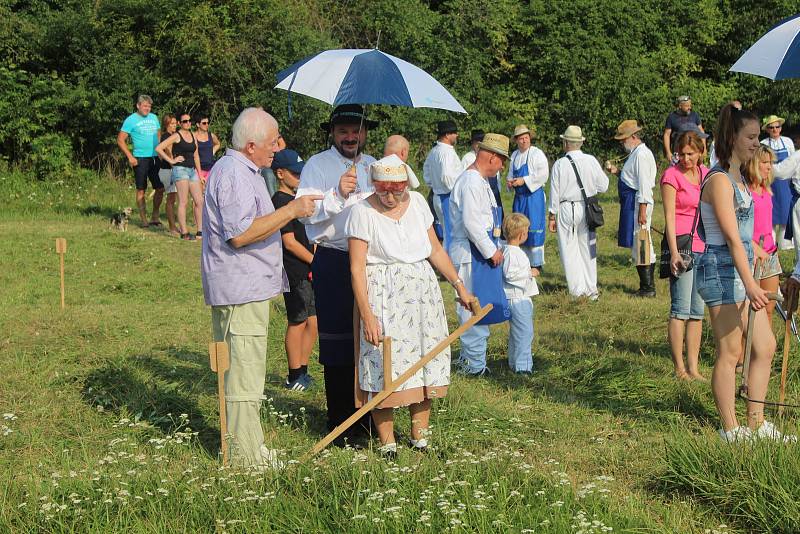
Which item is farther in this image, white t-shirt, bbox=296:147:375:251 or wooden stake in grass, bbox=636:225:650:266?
wooden stake in grass, bbox=636:225:650:266

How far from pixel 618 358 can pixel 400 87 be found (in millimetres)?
3019

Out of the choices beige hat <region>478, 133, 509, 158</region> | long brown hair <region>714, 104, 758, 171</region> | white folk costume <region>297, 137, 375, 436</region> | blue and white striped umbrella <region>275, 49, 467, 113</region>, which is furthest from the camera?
beige hat <region>478, 133, 509, 158</region>

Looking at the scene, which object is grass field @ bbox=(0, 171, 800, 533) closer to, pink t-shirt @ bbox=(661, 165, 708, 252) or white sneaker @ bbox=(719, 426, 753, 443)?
white sneaker @ bbox=(719, 426, 753, 443)

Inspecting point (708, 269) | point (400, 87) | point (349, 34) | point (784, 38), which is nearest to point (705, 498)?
point (708, 269)

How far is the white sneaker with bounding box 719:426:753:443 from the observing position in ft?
17.2

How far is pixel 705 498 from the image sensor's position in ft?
A: 16.3

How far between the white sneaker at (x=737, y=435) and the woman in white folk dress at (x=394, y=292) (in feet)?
5.17

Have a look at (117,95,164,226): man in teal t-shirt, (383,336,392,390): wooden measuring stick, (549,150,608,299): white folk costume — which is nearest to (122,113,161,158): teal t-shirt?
(117,95,164,226): man in teal t-shirt

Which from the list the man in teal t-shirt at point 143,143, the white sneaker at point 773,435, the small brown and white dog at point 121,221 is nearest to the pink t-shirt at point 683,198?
the white sneaker at point 773,435

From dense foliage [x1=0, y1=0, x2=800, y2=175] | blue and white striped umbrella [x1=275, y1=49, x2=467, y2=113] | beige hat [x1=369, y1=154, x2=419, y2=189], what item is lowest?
beige hat [x1=369, y1=154, x2=419, y2=189]

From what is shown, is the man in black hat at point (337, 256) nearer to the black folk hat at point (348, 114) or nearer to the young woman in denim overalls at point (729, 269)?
the black folk hat at point (348, 114)

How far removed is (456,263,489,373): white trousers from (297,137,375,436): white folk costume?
77.4 inches

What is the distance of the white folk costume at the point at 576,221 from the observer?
11.4 metres

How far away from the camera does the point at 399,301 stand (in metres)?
5.82
